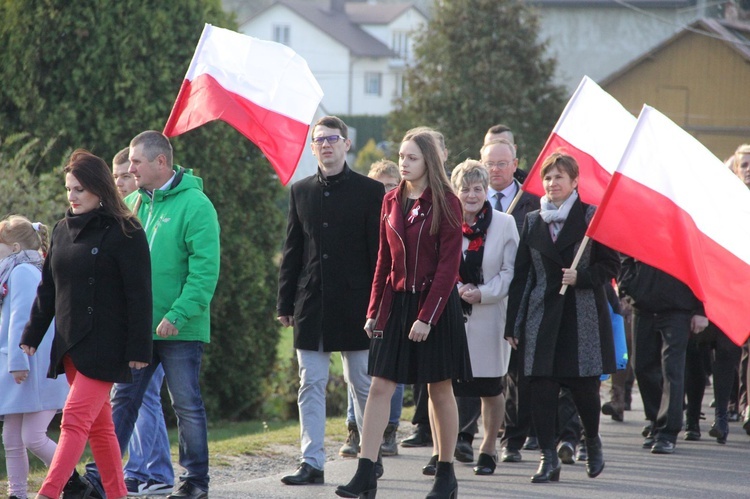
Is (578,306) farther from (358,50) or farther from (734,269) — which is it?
(358,50)

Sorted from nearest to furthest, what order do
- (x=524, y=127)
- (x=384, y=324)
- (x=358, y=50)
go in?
(x=384, y=324) < (x=524, y=127) < (x=358, y=50)

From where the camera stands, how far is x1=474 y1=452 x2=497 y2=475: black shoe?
7406mm

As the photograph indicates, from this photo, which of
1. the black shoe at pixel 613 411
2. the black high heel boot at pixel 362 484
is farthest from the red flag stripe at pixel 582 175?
the black high heel boot at pixel 362 484

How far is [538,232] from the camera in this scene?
727cm

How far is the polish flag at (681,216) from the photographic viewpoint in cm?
640

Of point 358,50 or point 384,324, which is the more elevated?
point 358,50

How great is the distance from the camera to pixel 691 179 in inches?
264

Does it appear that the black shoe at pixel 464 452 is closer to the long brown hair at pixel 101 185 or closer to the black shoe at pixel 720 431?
the black shoe at pixel 720 431

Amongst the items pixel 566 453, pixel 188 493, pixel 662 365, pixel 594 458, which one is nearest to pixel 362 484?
pixel 188 493

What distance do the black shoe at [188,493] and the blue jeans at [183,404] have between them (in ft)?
0.08

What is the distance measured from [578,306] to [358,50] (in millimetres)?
67603

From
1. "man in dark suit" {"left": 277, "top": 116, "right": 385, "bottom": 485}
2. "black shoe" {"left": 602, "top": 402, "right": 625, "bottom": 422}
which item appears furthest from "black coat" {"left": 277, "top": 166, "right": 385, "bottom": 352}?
"black shoe" {"left": 602, "top": 402, "right": 625, "bottom": 422}

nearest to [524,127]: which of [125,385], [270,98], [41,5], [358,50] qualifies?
[41,5]

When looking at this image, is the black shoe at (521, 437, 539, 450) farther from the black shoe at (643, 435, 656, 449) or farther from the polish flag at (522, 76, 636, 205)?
the polish flag at (522, 76, 636, 205)
